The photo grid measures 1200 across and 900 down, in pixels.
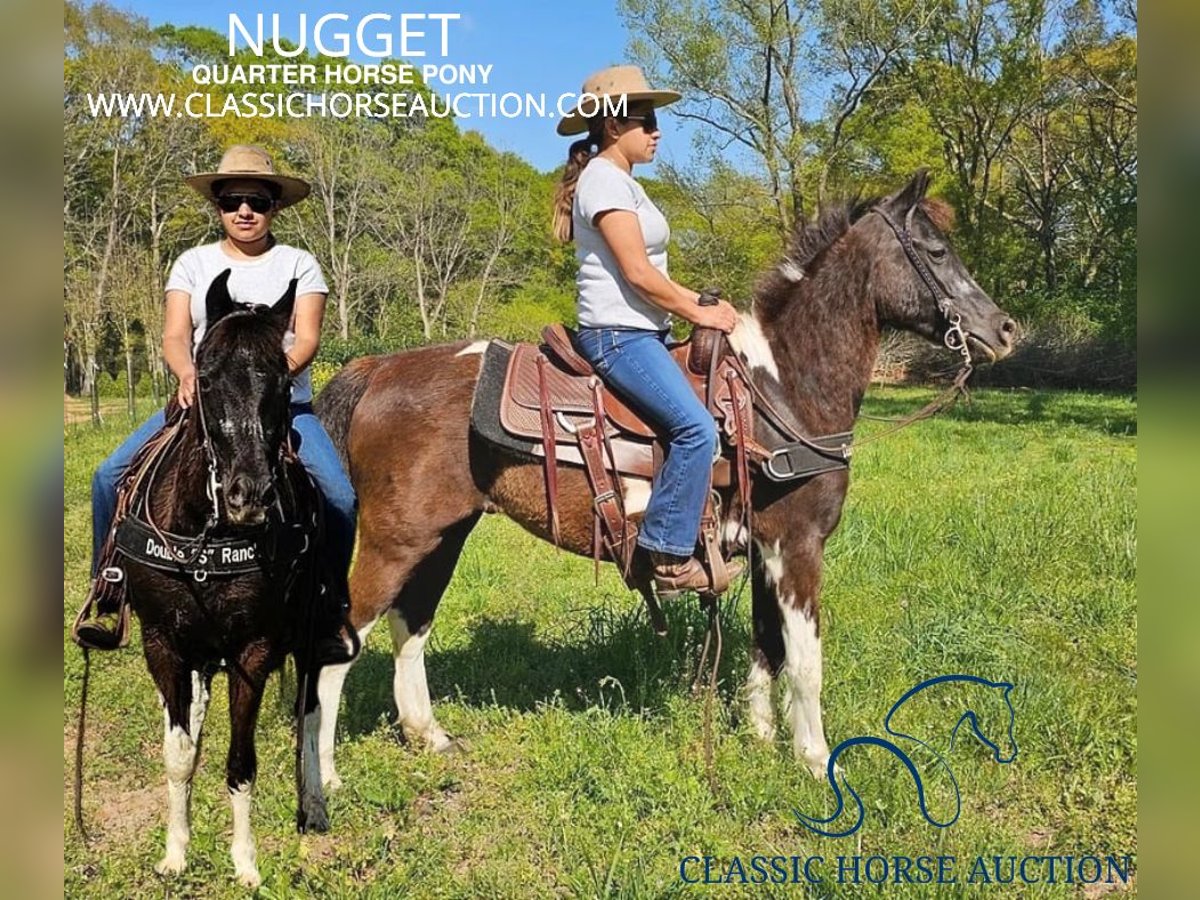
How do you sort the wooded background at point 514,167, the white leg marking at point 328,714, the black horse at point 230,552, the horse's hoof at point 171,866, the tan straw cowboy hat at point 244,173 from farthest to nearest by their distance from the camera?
the wooded background at point 514,167 < the white leg marking at point 328,714 < the horse's hoof at point 171,866 < the tan straw cowboy hat at point 244,173 < the black horse at point 230,552

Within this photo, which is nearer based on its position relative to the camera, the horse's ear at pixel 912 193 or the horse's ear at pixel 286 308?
the horse's ear at pixel 286 308

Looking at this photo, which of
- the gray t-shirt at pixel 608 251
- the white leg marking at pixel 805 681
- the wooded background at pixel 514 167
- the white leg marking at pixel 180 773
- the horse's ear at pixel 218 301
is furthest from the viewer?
the wooded background at pixel 514 167

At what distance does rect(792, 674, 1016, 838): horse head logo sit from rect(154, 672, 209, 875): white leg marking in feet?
8.14

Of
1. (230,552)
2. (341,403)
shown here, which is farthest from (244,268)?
(341,403)

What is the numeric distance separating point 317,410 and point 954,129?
14.8 metres

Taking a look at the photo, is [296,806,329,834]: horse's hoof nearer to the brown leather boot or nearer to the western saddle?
the western saddle

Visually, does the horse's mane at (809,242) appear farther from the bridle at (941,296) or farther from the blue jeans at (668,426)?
the blue jeans at (668,426)

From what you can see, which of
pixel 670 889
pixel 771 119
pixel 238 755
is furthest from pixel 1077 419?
pixel 238 755

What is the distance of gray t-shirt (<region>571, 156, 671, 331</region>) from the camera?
3.30m

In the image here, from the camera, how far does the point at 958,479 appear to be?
8.96m

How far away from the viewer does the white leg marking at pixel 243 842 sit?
10.1ft

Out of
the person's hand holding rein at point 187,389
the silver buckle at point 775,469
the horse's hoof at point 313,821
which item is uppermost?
the person's hand holding rein at point 187,389

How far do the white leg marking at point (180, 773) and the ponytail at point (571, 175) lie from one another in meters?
2.34

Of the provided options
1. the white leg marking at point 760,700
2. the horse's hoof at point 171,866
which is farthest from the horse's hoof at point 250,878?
the white leg marking at point 760,700
